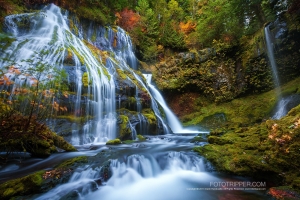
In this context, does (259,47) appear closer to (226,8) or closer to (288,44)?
(288,44)

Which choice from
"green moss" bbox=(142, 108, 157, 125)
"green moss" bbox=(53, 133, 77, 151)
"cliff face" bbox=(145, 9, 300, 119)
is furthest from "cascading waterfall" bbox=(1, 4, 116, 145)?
"cliff face" bbox=(145, 9, 300, 119)

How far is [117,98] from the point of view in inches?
348

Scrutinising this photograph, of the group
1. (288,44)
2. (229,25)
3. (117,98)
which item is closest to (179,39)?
(229,25)

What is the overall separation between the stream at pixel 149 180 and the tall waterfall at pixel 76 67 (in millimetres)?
2877

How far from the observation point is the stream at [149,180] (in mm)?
3047

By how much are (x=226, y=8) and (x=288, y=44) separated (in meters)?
4.87

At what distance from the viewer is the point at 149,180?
3.79m

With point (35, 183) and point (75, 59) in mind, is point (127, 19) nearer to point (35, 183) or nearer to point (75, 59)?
point (75, 59)

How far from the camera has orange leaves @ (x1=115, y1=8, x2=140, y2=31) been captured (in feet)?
57.3

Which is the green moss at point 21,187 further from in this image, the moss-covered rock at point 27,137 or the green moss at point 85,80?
the green moss at point 85,80

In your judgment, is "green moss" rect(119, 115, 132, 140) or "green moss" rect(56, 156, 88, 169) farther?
"green moss" rect(119, 115, 132, 140)

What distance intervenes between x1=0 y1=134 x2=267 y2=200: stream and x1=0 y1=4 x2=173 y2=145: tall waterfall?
2877 mm

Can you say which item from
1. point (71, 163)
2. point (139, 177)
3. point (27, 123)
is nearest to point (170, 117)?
point (139, 177)

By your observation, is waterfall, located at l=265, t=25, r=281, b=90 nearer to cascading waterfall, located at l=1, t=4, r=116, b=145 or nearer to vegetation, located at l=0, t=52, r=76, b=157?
cascading waterfall, located at l=1, t=4, r=116, b=145
